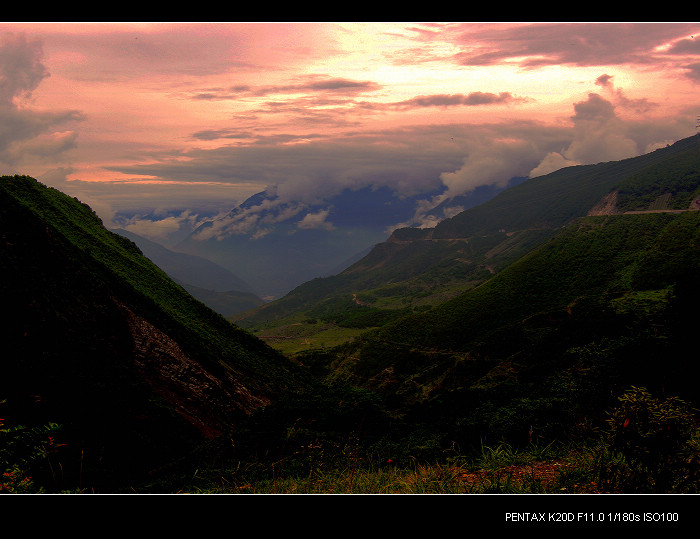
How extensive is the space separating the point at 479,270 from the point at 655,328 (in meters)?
168

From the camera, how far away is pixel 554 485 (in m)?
5.50

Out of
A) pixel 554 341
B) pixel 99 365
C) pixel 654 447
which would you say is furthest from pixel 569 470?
pixel 554 341

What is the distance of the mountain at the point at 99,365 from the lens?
1332 cm

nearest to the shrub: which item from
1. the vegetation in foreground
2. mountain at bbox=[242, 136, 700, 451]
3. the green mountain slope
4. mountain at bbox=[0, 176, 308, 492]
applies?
the vegetation in foreground

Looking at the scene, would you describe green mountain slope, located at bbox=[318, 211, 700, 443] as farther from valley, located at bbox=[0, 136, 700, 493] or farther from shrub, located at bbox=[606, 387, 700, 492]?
shrub, located at bbox=[606, 387, 700, 492]

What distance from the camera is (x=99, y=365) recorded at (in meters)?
17.8

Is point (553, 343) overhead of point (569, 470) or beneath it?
beneath

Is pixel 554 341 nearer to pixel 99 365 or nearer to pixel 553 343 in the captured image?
pixel 553 343

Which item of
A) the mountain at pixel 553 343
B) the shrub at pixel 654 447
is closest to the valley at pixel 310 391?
the shrub at pixel 654 447

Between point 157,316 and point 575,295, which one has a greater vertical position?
point 157,316

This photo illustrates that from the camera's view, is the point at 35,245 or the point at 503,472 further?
the point at 35,245

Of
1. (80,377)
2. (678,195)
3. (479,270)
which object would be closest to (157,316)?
(80,377)

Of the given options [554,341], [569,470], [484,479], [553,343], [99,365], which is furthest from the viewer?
[554,341]

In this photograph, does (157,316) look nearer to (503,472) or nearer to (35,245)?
(35,245)
